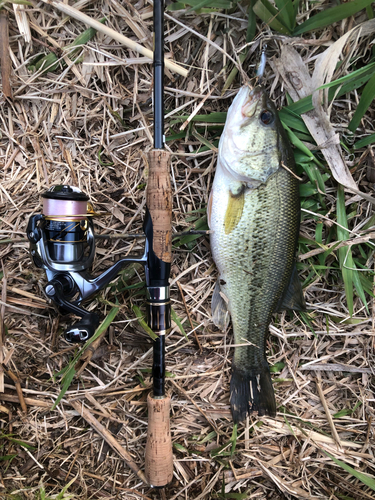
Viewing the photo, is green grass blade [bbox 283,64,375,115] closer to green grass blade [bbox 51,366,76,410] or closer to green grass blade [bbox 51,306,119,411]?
green grass blade [bbox 51,306,119,411]

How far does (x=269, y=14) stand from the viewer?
154cm

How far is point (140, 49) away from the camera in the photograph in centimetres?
146

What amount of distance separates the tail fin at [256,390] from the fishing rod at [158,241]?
18.9 inches

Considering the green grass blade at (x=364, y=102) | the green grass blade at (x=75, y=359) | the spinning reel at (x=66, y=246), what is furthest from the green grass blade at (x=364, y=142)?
the green grass blade at (x=75, y=359)

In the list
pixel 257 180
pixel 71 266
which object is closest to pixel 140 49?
pixel 257 180

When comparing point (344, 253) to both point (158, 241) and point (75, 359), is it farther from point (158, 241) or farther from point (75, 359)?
point (75, 359)

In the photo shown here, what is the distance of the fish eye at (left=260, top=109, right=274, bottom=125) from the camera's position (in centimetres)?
151

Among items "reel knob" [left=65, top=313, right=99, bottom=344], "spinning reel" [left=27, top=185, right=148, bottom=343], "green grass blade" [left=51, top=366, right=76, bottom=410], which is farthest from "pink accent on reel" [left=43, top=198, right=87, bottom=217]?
"green grass blade" [left=51, top=366, right=76, bottom=410]

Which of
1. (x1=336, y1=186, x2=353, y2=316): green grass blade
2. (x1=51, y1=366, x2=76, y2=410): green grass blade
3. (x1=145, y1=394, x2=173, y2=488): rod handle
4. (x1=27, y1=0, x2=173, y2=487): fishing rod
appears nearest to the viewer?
(x1=27, y1=0, x2=173, y2=487): fishing rod

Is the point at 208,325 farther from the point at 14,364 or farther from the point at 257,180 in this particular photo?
the point at 14,364

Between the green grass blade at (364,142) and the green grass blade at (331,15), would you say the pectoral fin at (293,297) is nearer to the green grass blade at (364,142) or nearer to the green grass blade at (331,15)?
the green grass blade at (364,142)

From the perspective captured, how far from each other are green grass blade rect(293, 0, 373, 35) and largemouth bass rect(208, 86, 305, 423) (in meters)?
0.46

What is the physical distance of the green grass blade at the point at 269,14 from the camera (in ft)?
4.97

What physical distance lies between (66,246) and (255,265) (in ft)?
3.18
